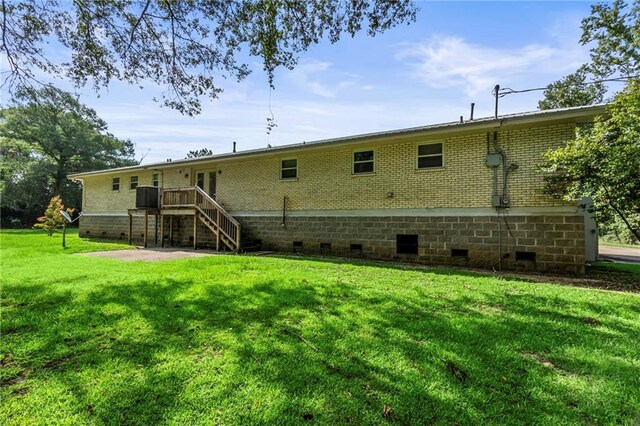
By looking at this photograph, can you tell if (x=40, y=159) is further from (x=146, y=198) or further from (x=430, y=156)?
(x=430, y=156)

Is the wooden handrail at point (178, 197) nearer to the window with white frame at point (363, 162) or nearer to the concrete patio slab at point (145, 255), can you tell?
the concrete patio slab at point (145, 255)

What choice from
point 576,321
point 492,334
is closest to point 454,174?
point 576,321

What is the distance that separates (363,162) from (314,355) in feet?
29.1

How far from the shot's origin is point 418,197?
1023 centimetres

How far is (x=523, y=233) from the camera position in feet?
28.5

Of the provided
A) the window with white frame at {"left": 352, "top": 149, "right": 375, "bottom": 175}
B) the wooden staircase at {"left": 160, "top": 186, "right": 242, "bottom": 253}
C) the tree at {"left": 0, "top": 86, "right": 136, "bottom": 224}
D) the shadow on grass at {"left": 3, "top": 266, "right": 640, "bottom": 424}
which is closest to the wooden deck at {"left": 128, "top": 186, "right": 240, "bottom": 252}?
the wooden staircase at {"left": 160, "top": 186, "right": 242, "bottom": 253}

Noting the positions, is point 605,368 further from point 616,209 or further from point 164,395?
point 616,209

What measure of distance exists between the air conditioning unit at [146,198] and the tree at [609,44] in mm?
19934

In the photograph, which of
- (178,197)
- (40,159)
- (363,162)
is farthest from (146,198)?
(40,159)

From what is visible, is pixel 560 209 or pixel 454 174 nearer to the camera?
pixel 560 209

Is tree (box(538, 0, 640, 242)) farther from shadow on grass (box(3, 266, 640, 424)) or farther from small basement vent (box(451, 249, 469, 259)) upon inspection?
shadow on grass (box(3, 266, 640, 424))

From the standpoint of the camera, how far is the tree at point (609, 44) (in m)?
15.7

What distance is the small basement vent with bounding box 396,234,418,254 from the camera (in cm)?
1031

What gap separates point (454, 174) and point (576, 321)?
6.06m
